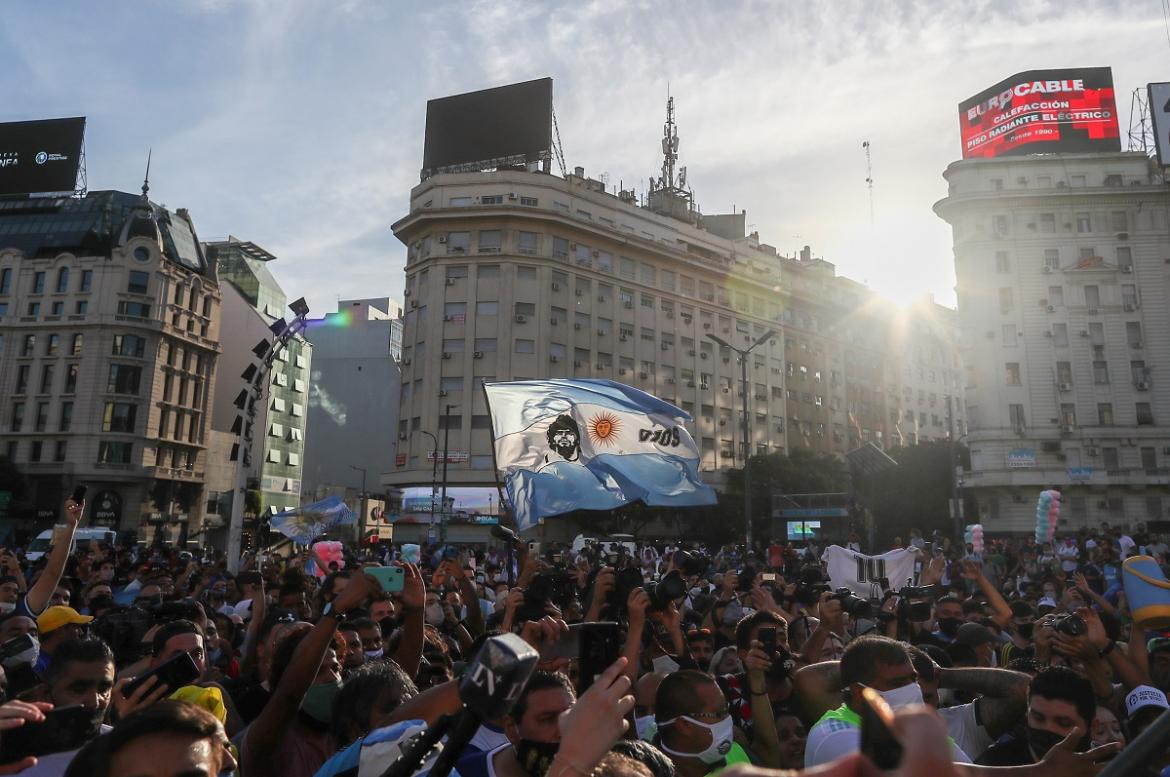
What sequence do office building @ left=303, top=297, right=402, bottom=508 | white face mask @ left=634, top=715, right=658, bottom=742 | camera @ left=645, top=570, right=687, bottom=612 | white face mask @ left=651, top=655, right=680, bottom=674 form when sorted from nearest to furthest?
white face mask @ left=634, top=715, right=658, bottom=742 → camera @ left=645, top=570, right=687, bottom=612 → white face mask @ left=651, top=655, right=680, bottom=674 → office building @ left=303, top=297, right=402, bottom=508

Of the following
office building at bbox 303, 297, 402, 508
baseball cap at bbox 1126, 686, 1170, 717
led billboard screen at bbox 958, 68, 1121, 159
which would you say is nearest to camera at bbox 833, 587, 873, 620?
baseball cap at bbox 1126, 686, 1170, 717

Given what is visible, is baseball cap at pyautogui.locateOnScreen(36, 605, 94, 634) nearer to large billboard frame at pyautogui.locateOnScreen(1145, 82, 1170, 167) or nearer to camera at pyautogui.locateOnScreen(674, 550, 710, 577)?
camera at pyautogui.locateOnScreen(674, 550, 710, 577)

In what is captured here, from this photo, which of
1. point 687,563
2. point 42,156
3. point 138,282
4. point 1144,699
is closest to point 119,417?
point 138,282

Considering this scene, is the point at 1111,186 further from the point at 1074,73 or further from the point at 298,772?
the point at 298,772

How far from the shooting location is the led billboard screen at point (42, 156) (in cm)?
6281

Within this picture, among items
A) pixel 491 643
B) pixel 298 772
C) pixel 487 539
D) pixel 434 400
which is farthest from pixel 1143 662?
pixel 434 400

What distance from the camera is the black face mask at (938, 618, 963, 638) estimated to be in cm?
707

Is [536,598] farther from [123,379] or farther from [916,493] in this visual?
[123,379]

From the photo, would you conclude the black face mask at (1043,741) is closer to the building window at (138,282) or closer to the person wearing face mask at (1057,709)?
the person wearing face mask at (1057,709)

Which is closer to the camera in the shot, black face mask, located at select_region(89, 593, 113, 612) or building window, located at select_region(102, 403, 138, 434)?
black face mask, located at select_region(89, 593, 113, 612)

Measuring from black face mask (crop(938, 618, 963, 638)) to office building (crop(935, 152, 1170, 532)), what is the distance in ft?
157

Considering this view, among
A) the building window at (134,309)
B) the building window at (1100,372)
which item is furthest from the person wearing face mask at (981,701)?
the building window at (134,309)

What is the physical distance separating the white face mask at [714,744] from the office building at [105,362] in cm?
5997

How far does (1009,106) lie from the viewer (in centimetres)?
5488
